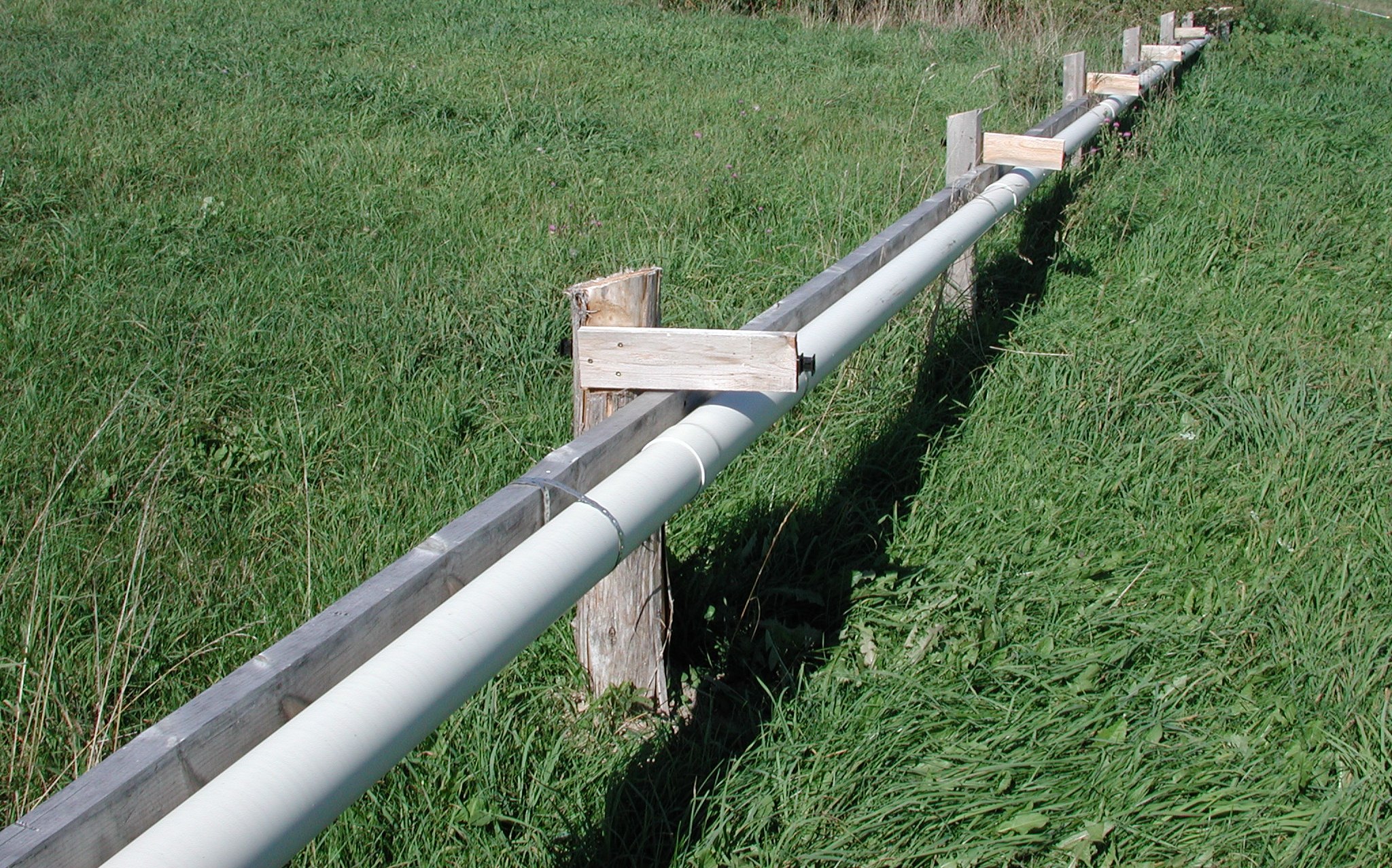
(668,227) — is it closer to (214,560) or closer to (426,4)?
(214,560)

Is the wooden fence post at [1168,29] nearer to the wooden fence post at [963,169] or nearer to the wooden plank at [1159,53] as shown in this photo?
the wooden plank at [1159,53]

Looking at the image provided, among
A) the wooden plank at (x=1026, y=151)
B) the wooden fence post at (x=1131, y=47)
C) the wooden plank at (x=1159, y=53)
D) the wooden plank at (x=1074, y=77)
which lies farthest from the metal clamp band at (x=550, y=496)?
the wooden plank at (x=1159, y=53)

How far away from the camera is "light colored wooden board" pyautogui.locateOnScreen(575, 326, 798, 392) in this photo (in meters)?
2.03

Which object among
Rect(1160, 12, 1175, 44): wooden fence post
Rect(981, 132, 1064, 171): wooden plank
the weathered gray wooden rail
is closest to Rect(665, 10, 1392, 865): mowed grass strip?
Rect(981, 132, 1064, 171): wooden plank

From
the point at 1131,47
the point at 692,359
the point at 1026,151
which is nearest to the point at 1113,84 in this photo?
the point at 1131,47

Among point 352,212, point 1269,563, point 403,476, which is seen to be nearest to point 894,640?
point 1269,563

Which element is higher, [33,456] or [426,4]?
[426,4]

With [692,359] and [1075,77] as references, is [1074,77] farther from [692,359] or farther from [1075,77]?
[692,359]

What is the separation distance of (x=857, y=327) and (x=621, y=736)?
1099mm

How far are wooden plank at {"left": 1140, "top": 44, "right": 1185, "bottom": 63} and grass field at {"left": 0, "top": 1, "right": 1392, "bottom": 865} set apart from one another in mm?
1768

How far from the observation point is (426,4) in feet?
34.7

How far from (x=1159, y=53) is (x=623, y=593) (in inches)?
322

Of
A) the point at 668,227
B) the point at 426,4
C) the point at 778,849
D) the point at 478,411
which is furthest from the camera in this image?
the point at 426,4

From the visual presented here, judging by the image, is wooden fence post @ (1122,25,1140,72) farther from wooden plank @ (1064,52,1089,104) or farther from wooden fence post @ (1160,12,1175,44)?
wooden fence post @ (1160,12,1175,44)
